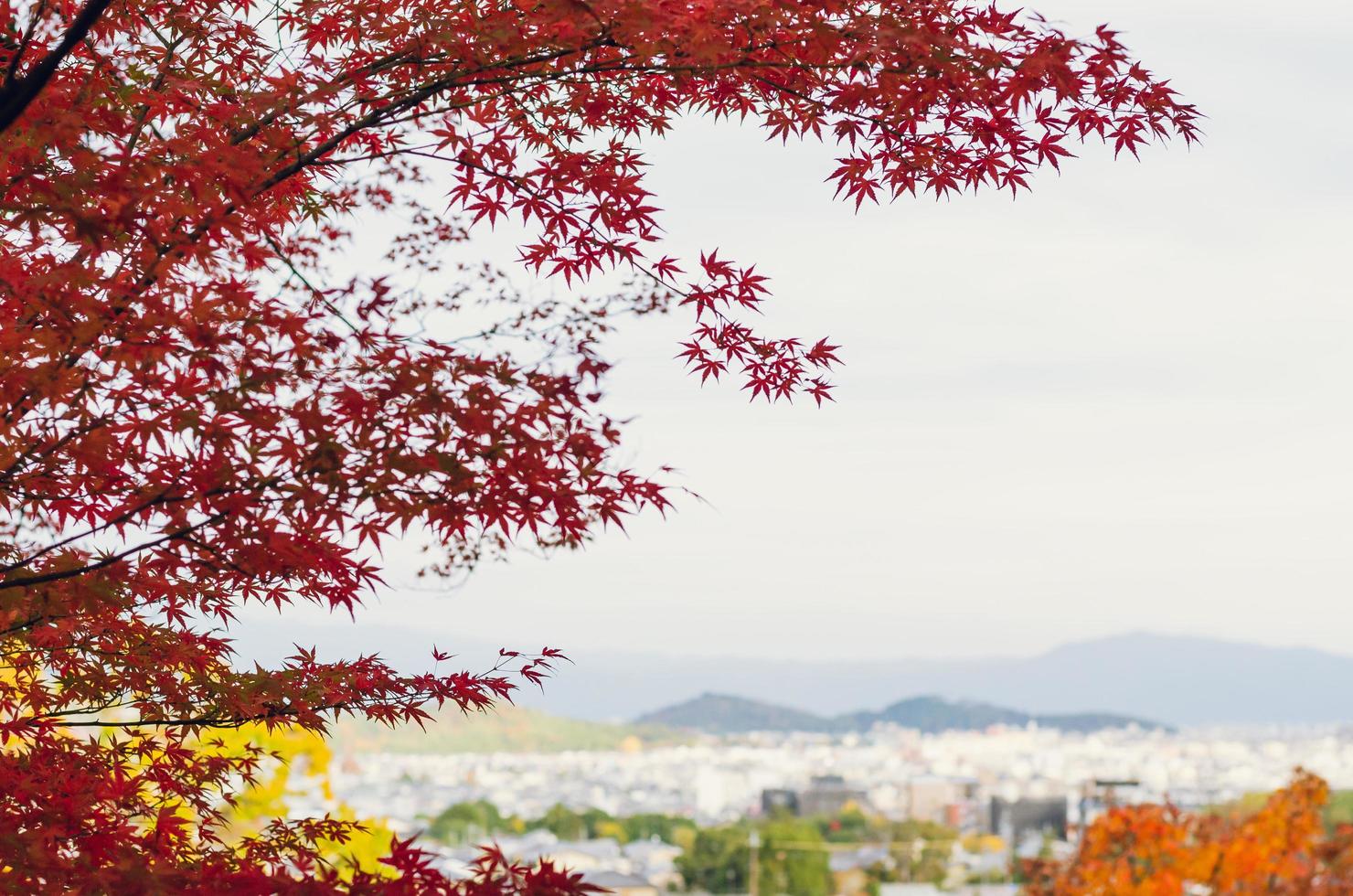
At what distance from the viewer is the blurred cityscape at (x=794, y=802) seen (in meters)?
56.8

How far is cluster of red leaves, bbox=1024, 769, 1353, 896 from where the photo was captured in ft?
38.8

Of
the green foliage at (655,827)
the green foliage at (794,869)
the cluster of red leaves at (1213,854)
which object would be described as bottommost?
the green foliage at (655,827)

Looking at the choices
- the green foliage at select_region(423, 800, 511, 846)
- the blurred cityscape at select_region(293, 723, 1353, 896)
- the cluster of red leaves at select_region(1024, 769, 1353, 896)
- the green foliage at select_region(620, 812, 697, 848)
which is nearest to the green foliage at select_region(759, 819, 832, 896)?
the blurred cityscape at select_region(293, 723, 1353, 896)

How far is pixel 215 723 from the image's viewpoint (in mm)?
4871

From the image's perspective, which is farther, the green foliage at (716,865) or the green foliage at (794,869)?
the green foliage at (716,865)

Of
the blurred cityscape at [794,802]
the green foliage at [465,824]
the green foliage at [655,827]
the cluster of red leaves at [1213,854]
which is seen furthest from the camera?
the green foliage at [655,827]

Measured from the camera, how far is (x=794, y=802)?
288ft

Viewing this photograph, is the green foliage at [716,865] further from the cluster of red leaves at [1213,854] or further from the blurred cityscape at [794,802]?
the cluster of red leaves at [1213,854]

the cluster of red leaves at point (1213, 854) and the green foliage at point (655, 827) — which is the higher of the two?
the cluster of red leaves at point (1213, 854)

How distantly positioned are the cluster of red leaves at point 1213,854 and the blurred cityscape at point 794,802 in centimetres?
46

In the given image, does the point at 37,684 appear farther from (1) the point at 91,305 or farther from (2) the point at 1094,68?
(2) the point at 1094,68

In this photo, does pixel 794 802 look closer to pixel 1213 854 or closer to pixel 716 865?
pixel 716 865

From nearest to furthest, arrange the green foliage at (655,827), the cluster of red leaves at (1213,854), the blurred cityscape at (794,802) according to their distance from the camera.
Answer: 1. the cluster of red leaves at (1213,854)
2. the blurred cityscape at (794,802)
3. the green foliage at (655,827)

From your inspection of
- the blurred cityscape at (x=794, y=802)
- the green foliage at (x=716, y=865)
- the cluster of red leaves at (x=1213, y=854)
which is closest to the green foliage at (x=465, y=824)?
the blurred cityscape at (x=794, y=802)
